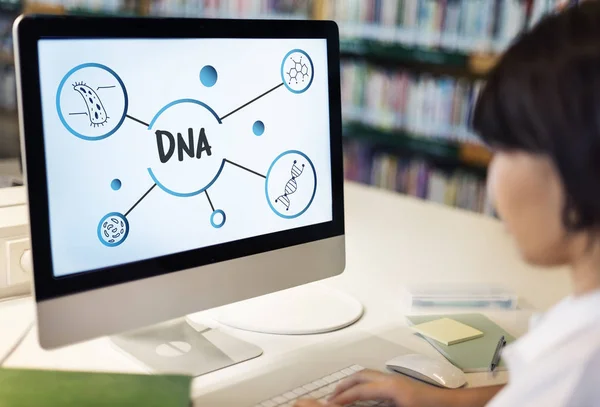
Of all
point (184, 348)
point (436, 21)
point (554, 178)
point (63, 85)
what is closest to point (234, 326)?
point (184, 348)

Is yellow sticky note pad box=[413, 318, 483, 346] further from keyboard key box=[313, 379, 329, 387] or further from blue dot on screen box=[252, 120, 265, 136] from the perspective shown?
blue dot on screen box=[252, 120, 265, 136]

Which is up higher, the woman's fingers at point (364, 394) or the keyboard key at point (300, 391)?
the woman's fingers at point (364, 394)

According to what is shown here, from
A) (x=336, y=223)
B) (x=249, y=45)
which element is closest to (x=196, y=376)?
(x=336, y=223)

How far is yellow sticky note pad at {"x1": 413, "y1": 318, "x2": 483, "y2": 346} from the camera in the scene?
1034 millimetres

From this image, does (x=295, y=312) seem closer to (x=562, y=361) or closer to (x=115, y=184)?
(x=115, y=184)

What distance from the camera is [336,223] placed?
1.07m

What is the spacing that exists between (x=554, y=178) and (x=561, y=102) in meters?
0.07

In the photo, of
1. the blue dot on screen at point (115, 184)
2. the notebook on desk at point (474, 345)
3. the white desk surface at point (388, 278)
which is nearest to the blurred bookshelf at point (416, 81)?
the white desk surface at point (388, 278)

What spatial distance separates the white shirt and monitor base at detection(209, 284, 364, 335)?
410 mm

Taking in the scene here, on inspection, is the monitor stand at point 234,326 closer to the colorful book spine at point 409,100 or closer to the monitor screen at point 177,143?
the monitor screen at point 177,143

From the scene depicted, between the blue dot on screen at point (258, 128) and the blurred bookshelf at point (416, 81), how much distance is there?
64.0 inches

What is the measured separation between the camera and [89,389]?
81cm

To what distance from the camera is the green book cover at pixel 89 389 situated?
78 cm

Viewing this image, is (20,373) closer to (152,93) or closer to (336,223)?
(152,93)
